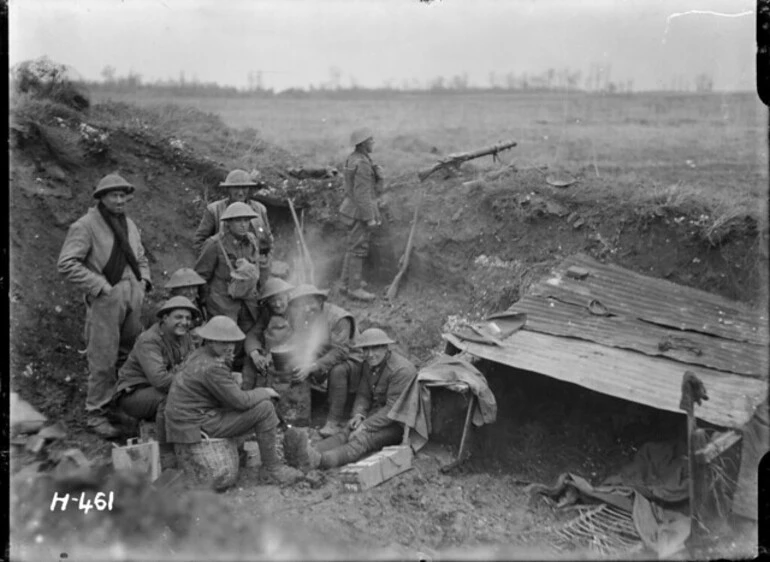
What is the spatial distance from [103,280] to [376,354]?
267 cm

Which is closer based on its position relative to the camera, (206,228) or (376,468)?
(376,468)

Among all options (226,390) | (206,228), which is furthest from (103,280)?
(226,390)

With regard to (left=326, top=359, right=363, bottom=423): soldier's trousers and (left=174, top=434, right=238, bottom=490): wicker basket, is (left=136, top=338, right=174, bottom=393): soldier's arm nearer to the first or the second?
(left=174, top=434, right=238, bottom=490): wicker basket

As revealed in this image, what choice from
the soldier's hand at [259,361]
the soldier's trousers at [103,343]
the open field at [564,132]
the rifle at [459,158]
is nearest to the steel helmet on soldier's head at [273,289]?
the soldier's hand at [259,361]

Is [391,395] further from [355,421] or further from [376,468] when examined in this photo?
[376,468]

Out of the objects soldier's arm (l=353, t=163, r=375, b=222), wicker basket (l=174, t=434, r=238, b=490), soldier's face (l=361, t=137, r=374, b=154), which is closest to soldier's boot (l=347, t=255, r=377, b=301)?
soldier's arm (l=353, t=163, r=375, b=222)

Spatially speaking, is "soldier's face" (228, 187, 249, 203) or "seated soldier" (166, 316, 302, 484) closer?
"seated soldier" (166, 316, 302, 484)

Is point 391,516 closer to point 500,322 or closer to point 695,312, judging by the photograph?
point 500,322

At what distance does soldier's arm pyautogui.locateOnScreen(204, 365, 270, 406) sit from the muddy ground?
69cm

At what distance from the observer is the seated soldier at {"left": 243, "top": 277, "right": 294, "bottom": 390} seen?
801cm

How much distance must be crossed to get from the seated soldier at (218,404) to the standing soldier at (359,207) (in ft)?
12.7

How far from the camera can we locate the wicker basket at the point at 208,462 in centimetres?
632

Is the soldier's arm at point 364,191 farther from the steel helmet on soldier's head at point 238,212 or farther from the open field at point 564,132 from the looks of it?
the steel helmet on soldier's head at point 238,212

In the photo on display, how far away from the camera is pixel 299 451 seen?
6746 millimetres
